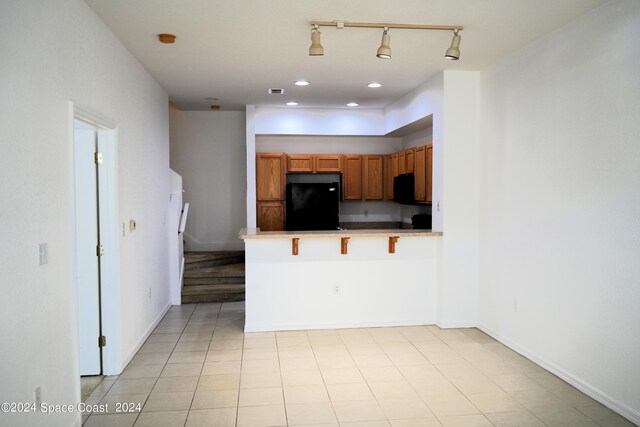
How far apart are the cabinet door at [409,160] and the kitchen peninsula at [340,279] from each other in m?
1.59

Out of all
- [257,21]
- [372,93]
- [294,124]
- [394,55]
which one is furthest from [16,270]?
[294,124]

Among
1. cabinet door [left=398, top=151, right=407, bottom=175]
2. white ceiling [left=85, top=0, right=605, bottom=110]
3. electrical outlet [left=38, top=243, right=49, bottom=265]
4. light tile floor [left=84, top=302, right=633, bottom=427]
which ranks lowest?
light tile floor [left=84, top=302, right=633, bottom=427]

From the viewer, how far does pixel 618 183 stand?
315cm

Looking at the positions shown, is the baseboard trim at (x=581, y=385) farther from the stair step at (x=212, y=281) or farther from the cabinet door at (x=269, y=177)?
the cabinet door at (x=269, y=177)

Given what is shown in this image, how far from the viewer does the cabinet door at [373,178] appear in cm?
762

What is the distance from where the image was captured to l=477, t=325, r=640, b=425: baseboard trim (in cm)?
304

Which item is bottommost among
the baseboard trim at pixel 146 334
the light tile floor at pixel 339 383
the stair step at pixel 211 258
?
the light tile floor at pixel 339 383

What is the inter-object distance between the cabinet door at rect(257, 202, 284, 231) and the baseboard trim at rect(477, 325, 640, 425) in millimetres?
3692

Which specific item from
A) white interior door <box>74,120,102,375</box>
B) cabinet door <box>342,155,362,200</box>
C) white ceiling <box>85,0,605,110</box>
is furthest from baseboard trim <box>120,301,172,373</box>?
Result: cabinet door <box>342,155,362,200</box>

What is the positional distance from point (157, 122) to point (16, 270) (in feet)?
11.7

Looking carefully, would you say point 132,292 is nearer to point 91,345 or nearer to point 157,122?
point 91,345

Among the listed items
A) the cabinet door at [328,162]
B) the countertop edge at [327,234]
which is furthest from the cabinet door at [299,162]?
the countertop edge at [327,234]

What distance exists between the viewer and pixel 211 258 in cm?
714

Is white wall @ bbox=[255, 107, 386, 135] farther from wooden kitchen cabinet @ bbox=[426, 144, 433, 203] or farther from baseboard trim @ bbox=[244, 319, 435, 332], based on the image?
baseboard trim @ bbox=[244, 319, 435, 332]
